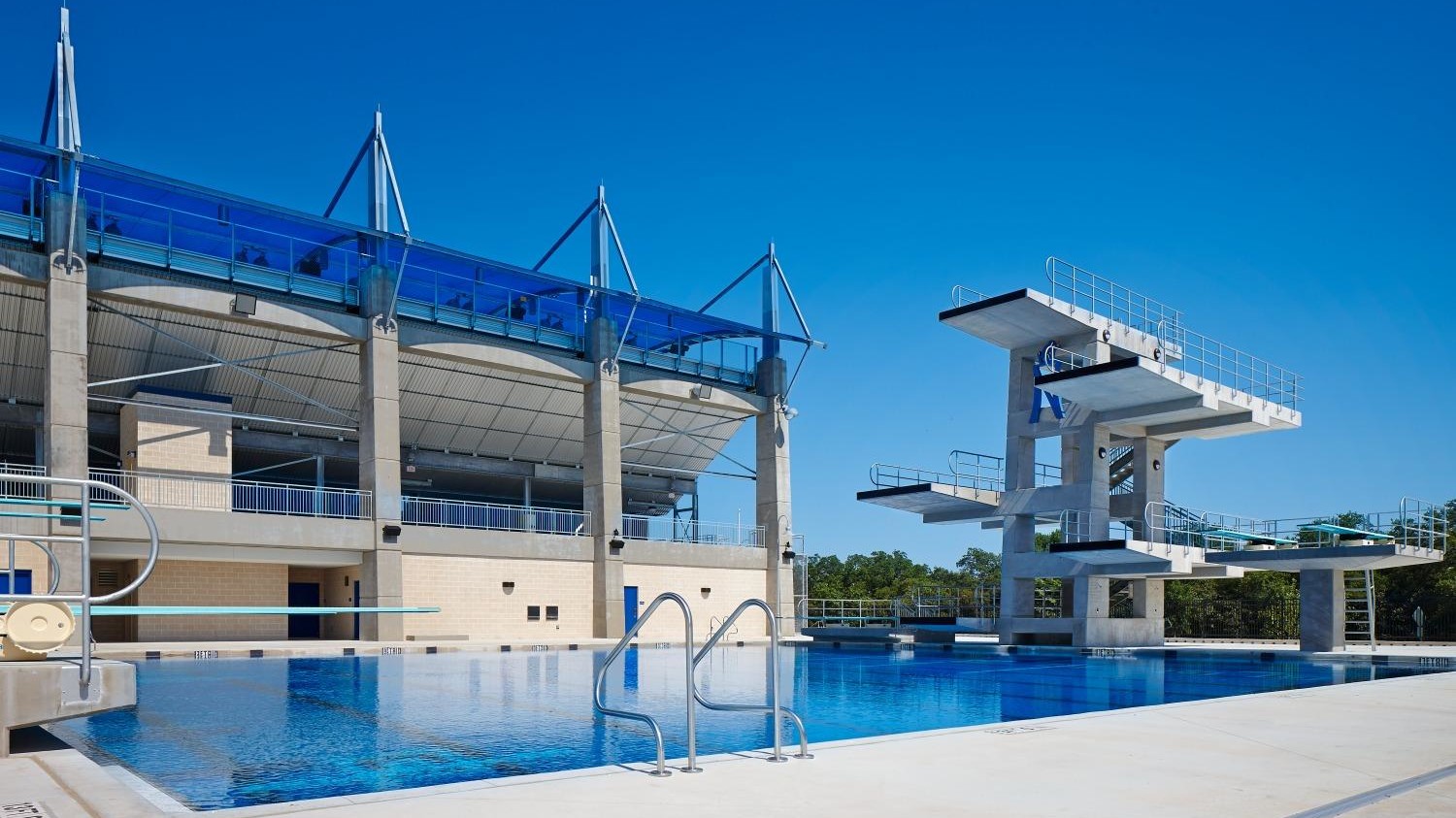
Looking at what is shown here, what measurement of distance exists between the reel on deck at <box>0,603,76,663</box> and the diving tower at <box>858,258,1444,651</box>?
73.8 feet

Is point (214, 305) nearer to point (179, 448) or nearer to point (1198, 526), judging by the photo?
point (179, 448)

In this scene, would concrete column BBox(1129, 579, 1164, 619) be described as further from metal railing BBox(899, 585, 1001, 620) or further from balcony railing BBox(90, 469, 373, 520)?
balcony railing BBox(90, 469, 373, 520)

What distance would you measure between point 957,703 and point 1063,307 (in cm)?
1651

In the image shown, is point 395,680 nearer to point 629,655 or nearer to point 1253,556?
point 629,655

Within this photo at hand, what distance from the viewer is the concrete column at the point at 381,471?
30.4 m

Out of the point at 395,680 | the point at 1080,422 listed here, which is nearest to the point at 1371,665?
the point at 1080,422

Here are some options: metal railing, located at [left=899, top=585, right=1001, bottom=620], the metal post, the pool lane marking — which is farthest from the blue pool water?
the metal post

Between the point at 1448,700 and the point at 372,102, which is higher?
the point at 372,102

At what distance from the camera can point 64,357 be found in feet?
83.9

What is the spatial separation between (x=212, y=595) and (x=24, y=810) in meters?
27.0

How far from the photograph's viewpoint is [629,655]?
25.4 m

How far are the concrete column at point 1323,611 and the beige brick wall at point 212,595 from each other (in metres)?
26.2

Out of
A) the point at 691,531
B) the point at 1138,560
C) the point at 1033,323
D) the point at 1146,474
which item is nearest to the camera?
the point at 1138,560

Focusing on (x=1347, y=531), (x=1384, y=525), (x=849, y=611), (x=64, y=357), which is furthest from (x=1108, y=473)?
(x=849, y=611)
